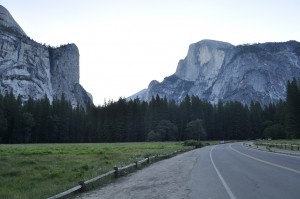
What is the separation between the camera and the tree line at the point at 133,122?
379ft

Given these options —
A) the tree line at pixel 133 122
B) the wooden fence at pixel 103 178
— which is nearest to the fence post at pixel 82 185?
the wooden fence at pixel 103 178

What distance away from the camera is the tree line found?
116 m

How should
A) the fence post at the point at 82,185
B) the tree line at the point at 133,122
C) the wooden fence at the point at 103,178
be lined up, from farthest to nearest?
the tree line at the point at 133,122 < the fence post at the point at 82,185 < the wooden fence at the point at 103,178

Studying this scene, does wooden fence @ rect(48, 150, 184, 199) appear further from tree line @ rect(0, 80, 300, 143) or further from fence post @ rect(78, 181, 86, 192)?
tree line @ rect(0, 80, 300, 143)

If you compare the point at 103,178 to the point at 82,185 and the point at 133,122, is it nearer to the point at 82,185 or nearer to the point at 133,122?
the point at 82,185

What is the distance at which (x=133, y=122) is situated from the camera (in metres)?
131

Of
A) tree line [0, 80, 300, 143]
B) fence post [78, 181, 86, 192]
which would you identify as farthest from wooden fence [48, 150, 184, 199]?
tree line [0, 80, 300, 143]

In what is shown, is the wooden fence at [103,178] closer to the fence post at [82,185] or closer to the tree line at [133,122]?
the fence post at [82,185]

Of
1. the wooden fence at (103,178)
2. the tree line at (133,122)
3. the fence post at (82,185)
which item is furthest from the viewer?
the tree line at (133,122)

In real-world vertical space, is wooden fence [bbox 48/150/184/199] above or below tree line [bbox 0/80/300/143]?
below

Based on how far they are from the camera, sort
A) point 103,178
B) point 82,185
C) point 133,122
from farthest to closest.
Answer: point 133,122
point 103,178
point 82,185

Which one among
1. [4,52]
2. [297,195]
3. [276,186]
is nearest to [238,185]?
[276,186]

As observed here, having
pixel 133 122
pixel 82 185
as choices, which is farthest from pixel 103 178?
pixel 133 122

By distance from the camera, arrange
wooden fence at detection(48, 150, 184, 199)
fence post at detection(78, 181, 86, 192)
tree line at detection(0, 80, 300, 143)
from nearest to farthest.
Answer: wooden fence at detection(48, 150, 184, 199), fence post at detection(78, 181, 86, 192), tree line at detection(0, 80, 300, 143)
